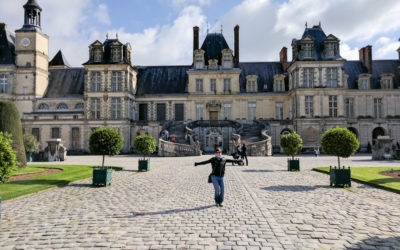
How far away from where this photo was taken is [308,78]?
1446 inches

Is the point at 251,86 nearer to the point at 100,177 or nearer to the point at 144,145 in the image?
the point at 144,145

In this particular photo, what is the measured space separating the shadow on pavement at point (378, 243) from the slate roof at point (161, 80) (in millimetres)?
37003

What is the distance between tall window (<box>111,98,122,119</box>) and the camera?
37.9 meters

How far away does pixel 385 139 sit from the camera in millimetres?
24625

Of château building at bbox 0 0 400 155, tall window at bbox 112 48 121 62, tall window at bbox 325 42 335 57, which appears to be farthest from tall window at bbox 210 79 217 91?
tall window at bbox 325 42 335 57

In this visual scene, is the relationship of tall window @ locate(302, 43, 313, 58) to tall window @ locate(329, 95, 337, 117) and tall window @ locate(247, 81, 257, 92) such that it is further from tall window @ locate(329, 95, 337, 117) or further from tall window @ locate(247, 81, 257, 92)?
tall window @ locate(247, 81, 257, 92)

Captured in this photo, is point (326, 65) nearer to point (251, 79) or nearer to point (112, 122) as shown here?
point (251, 79)

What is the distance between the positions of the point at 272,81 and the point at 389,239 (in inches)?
1498

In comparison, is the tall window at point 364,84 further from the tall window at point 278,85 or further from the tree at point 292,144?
the tree at point 292,144

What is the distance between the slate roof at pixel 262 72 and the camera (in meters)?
41.5

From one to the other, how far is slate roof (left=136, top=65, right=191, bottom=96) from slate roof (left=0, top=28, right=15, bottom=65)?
17.2 metres

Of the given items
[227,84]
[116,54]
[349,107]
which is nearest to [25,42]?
[116,54]

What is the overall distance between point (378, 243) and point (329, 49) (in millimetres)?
36624

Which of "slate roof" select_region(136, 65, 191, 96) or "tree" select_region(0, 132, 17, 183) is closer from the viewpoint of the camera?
"tree" select_region(0, 132, 17, 183)
